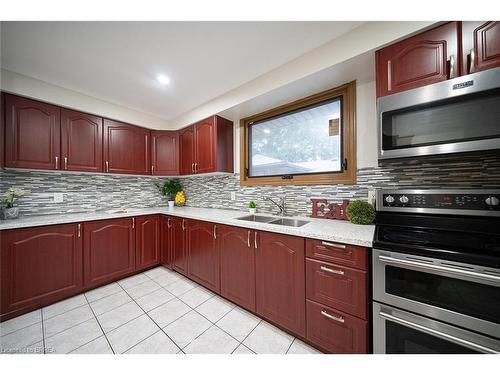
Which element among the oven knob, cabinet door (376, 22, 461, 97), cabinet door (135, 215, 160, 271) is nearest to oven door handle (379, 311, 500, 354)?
the oven knob

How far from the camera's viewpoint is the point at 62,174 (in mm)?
2230

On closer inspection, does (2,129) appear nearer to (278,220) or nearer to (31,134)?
(31,134)

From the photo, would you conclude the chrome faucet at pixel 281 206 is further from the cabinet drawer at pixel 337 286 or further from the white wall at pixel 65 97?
the white wall at pixel 65 97

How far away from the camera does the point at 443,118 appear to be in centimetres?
102

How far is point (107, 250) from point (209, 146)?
175 centimetres

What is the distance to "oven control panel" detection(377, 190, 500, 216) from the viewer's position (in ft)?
3.35

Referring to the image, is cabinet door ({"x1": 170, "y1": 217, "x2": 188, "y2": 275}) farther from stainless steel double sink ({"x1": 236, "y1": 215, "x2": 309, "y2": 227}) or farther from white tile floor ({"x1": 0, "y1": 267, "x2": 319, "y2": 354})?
stainless steel double sink ({"x1": 236, "y1": 215, "x2": 309, "y2": 227})

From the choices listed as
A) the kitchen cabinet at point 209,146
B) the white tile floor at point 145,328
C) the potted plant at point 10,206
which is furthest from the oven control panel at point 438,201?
the potted plant at point 10,206

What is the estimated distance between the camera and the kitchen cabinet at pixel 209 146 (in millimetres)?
2324

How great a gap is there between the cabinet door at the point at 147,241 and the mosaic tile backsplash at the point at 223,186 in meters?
0.64

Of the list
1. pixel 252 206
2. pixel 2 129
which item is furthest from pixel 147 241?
pixel 2 129
